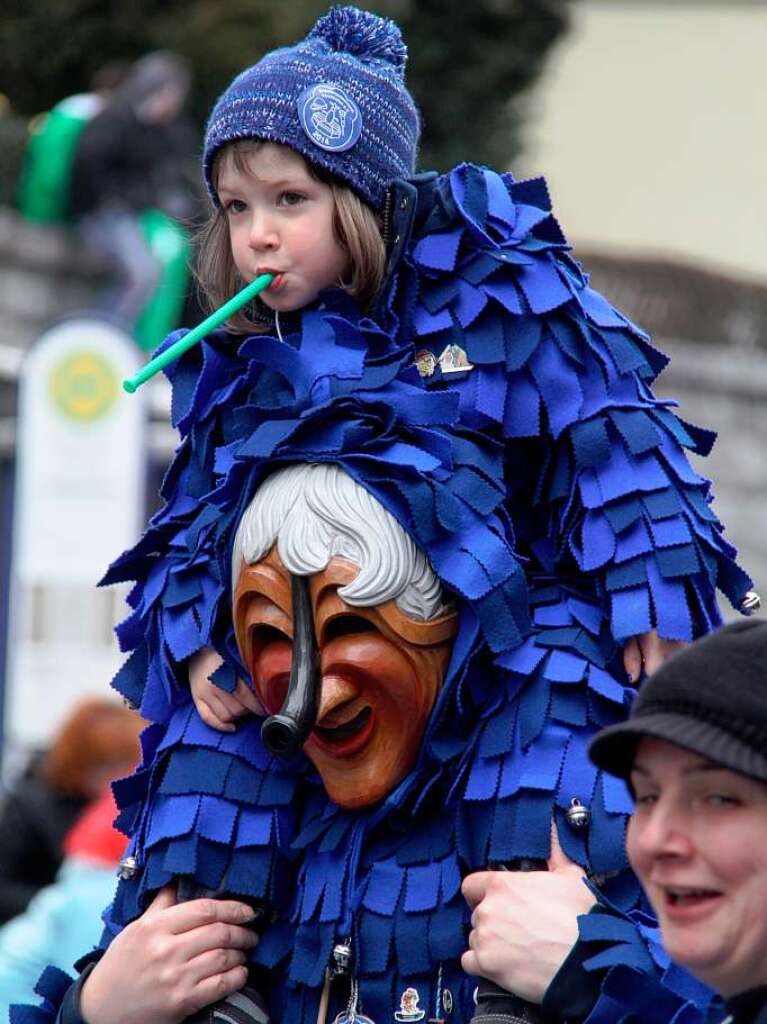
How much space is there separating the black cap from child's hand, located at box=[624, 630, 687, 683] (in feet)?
2.10

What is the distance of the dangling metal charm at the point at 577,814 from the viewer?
2988 millimetres

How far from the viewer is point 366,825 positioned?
3133 millimetres

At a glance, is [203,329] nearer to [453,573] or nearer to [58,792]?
[453,573]

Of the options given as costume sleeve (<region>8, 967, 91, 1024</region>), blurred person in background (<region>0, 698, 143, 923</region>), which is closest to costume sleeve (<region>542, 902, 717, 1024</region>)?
costume sleeve (<region>8, 967, 91, 1024</region>)

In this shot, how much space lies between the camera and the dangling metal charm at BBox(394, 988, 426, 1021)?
3.06 meters

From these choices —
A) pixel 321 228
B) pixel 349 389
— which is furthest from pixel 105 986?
pixel 321 228

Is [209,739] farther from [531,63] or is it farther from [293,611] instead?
[531,63]

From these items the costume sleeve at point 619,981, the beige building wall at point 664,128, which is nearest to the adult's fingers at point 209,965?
the costume sleeve at point 619,981

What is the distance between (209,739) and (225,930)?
0.26 meters

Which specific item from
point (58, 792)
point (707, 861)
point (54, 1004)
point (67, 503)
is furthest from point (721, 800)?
point (67, 503)

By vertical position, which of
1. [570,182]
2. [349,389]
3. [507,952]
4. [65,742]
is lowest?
[507,952]

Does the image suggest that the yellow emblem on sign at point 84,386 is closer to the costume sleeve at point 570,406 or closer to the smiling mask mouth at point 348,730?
the costume sleeve at point 570,406

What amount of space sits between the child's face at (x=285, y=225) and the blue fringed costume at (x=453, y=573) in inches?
2.0

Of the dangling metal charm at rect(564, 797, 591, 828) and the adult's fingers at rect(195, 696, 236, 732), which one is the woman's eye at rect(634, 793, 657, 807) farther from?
the adult's fingers at rect(195, 696, 236, 732)
